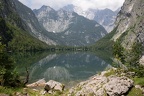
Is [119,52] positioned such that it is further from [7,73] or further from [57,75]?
[57,75]

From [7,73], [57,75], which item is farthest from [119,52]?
[57,75]

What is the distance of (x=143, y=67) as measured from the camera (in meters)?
49.0

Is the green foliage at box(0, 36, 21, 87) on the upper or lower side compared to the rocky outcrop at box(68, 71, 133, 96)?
upper

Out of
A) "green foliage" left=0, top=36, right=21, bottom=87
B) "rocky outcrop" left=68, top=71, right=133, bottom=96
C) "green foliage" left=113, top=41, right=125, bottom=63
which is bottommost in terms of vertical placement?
"rocky outcrop" left=68, top=71, right=133, bottom=96

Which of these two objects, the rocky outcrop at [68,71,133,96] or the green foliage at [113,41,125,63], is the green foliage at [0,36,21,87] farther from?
the green foliage at [113,41,125,63]

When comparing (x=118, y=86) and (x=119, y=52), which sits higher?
(x=119, y=52)

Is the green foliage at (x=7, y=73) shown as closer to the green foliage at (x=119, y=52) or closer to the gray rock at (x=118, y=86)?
the gray rock at (x=118, y=86)

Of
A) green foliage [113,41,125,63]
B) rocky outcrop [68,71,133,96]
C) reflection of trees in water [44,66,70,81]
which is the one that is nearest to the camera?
rocky outcrop [68,71,133,96]

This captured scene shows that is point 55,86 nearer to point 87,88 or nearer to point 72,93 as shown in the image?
point 72,93

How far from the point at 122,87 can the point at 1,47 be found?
2591cm

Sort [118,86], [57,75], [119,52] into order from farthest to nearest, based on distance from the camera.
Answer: [57,75] < [119,52] < [118,86]

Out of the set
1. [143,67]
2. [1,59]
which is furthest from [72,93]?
[1,59]

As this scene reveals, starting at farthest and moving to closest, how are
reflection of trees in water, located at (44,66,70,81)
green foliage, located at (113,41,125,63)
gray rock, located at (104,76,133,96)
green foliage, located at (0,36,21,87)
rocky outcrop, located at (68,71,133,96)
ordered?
reflection of trees in water, located at (44,66,70,81), green foliage, located at (113,41,125,63), green foliage, located at (0,36,21,87), rocky outcrop, located at (68,71,133,96), gray rock, located at (104,76,133,96)

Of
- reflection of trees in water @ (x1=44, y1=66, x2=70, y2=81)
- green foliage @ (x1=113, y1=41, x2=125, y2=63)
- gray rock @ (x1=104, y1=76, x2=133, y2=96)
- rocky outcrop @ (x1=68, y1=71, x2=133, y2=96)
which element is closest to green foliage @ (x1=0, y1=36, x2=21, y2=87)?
rocky outcrop @ (x1=68, y1=71, x2=133, y2=96)
